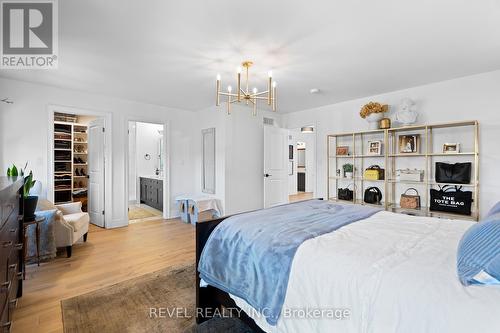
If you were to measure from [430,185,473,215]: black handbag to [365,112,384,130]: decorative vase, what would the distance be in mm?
1234

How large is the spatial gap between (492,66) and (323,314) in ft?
12.1

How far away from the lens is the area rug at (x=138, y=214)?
5.38 meters

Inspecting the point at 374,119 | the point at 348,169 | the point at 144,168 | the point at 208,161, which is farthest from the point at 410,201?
the point at 144,168

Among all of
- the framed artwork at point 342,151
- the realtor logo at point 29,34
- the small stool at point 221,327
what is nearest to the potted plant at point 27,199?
the realtor logo at point 29,34

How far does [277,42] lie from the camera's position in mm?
2412

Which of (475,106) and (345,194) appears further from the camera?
(345,194)

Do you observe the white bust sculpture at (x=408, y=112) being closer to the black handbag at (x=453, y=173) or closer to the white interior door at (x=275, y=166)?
the black handbag at (x=453, y=173)

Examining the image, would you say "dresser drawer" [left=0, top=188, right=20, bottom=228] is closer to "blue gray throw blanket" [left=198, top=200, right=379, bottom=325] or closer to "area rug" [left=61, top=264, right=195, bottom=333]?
"area rug" [left=61, top=264, right=195, bottom=333]

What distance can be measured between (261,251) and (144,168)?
21.5ft

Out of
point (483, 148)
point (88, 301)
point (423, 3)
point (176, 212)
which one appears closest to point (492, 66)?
point (483, 148)

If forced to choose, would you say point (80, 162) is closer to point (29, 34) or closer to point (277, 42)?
point (29, 34)

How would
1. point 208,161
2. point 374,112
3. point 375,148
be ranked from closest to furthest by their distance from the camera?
point 374,112 < point 375,148 < point 208,161

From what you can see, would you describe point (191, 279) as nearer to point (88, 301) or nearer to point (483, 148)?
point (88, 301)

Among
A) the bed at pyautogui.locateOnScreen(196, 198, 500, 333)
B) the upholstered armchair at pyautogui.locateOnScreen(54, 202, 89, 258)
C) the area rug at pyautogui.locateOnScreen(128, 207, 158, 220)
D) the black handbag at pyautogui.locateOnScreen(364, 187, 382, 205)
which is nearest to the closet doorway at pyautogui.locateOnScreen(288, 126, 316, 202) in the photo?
the black handbag at pyautogui.locateOnScreen(364, 187, 382, 205)
